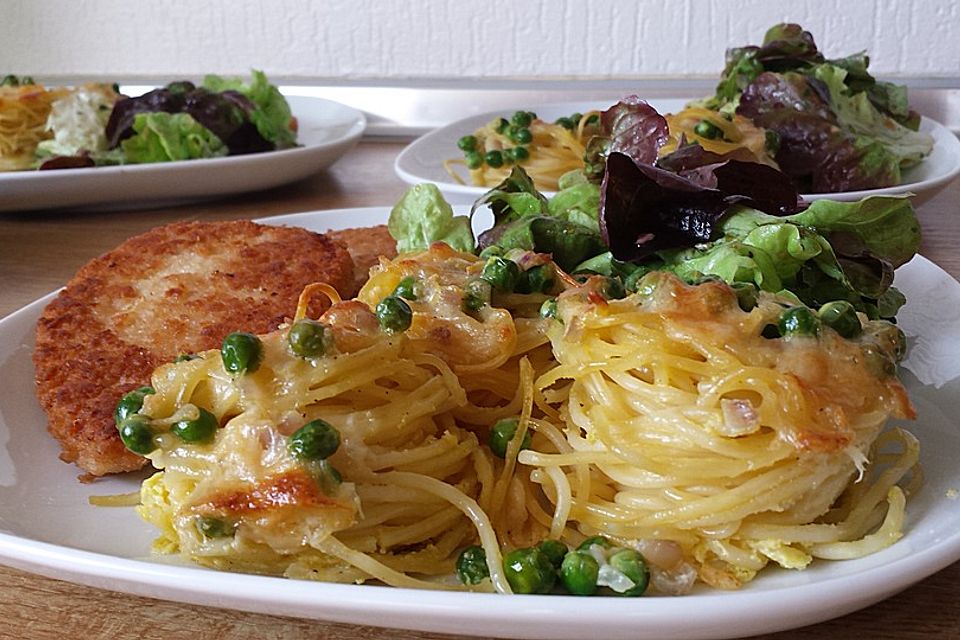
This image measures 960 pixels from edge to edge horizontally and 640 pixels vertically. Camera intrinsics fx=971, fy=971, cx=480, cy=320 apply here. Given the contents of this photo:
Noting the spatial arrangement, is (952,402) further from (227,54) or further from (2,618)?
(227,54)

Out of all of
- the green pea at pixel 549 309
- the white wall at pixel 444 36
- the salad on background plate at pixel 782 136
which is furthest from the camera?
the white wall at pixel 444 36

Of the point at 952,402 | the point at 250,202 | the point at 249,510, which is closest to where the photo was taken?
the point at 249,510

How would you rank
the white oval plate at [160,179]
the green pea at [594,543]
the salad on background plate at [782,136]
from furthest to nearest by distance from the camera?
the white oval plate at [160,179], the salad on background plate at [782,136], the green pea at [594,543]

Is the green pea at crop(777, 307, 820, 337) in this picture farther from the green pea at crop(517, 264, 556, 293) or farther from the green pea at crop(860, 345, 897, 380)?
the green pea at crop(517, 264, 556, 293)

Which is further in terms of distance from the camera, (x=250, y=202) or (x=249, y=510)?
(x=250, y=202)

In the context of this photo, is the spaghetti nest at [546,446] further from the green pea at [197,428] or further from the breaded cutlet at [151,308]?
the breaded cutlet at [151,308]

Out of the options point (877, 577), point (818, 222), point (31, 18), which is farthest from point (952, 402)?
point (31, 18)

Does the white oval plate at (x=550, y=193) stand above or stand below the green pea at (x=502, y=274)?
below

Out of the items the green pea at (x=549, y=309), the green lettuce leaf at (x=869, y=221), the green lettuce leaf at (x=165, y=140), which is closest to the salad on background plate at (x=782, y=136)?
the green lettuce leaf at (x=869, y=221)
